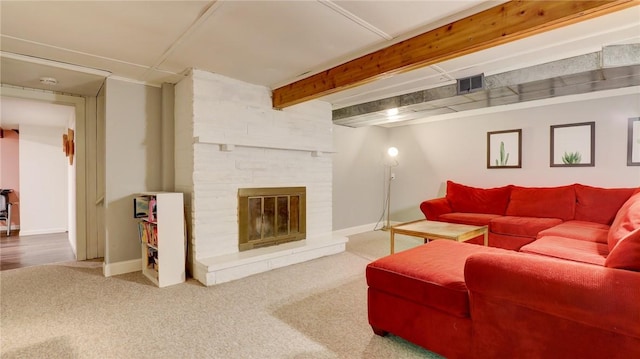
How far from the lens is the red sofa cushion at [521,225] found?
3.60 m

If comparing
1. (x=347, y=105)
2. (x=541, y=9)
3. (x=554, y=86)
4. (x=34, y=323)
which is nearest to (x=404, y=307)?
(x=541, y=9)

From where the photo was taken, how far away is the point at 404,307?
1819mm

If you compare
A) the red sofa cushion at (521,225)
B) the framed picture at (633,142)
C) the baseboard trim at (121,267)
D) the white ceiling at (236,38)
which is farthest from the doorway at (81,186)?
the framed picture at (633,142)

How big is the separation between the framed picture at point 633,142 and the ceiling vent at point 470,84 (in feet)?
7.44

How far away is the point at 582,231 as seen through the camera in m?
3.05

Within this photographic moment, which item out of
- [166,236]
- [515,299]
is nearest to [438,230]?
[515,299]

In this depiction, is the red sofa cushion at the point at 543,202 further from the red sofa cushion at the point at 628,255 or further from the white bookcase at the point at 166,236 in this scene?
the white bookcase at the point at 166,236

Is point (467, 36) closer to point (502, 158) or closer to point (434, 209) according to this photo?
point (434, 209)

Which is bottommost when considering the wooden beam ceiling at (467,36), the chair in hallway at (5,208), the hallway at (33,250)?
the hallway at (33,250)

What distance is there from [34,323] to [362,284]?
263cm

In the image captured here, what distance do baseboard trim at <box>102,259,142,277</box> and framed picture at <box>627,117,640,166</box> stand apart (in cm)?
620

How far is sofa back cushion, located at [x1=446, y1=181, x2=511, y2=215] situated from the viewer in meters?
4.51

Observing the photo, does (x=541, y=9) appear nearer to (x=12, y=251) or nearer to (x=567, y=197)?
(x=567, y=197)

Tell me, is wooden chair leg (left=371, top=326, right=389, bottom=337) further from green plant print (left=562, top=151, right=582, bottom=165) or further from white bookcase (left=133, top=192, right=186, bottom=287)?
green plant print (left=562, top=151, right=582, bottom=165)
